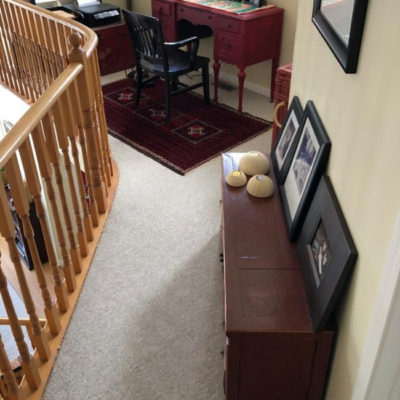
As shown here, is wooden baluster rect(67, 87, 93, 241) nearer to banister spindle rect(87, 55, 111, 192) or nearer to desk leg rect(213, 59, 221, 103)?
banister spindle rect(87, 55, 111, 192)

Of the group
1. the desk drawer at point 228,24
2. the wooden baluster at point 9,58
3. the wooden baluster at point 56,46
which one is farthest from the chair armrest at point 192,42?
the wooden baluster at point 9,58

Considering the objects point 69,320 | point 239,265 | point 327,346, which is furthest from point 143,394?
point 327,346

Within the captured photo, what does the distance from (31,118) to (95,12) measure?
141 inches

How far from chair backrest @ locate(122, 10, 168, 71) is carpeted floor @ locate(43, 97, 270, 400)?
3.97ft

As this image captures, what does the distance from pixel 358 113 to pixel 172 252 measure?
4.65ft

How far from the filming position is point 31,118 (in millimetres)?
1575

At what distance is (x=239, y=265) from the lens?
66.6 inches

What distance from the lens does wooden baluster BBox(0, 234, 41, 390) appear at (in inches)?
55.4

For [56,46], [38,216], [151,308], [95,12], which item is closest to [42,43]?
[56,46]

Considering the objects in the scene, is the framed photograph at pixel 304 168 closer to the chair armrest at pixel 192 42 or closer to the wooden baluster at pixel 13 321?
the wooden baluster at pixel 13 321

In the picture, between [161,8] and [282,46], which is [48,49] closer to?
[161,8]

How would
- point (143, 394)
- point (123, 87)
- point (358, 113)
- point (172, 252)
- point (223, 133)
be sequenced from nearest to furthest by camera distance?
1. point (358, 113)
2. point (143, 394)
3. point (172, 252)
4. point (223, 133)
5. point (123, 87)

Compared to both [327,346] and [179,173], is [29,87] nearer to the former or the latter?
[179,173]

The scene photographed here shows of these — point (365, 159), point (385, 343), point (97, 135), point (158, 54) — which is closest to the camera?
point (385, 343)
